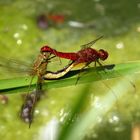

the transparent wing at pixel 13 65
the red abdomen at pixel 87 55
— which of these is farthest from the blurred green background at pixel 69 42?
the red abdomen at pixel 87 55

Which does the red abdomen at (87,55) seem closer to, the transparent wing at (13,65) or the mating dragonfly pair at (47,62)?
the mating dragonfly pair at (47,62)

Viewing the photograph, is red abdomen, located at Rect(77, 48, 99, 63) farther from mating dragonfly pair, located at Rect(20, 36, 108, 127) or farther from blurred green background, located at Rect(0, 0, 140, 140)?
blurred green background, located at Rect(0, 0, 140, 140)

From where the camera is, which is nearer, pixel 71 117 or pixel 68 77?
pixel 71 117

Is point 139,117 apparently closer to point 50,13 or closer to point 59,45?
point 59,45

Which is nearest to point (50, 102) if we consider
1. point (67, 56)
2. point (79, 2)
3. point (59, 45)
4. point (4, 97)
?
point (4, 97)

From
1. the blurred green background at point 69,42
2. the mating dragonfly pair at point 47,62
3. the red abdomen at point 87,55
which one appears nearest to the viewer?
the mating dragonfly pair at point 47,62

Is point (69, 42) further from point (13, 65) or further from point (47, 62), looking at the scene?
point (47, 62)

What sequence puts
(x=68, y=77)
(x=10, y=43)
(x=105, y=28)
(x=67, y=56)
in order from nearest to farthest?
(x=68, y=77), (x=67, y=56), (x=10, y=43), (x=105, y=28)
